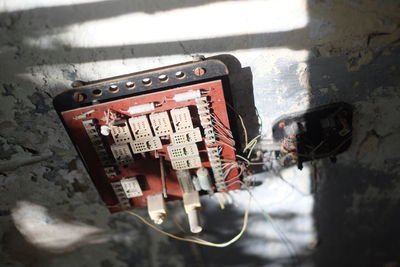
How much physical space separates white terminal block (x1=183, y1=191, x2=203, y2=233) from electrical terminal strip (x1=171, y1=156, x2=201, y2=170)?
14 centimetres

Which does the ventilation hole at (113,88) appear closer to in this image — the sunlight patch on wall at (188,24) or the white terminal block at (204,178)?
the sunlight patch on wall at (188,24)

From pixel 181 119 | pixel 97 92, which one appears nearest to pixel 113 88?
pixel 97 92

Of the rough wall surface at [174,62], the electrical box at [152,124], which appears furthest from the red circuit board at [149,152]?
the rough wall surface at [174,62]

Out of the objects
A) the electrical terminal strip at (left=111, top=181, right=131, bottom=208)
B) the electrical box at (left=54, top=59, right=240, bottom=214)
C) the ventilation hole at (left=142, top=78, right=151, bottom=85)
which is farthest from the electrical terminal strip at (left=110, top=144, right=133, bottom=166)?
the ventilation hole at (left=142, top=78, right=151, bottom=85)

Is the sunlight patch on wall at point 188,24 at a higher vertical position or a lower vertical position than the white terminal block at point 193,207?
higher

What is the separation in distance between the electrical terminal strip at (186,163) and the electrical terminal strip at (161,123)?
0.48 ft

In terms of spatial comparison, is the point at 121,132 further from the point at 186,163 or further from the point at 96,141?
the point at 186,163

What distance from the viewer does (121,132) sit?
1.09 meters

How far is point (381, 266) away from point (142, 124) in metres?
2.10

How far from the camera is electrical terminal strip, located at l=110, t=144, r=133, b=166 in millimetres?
1122

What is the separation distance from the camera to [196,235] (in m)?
1.76

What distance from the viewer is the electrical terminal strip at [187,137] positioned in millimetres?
1104

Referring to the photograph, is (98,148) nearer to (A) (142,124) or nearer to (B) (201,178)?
(A) (142,124)

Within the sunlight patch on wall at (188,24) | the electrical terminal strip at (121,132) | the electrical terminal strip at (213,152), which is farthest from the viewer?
the electrical terminal strip at (213,152)
